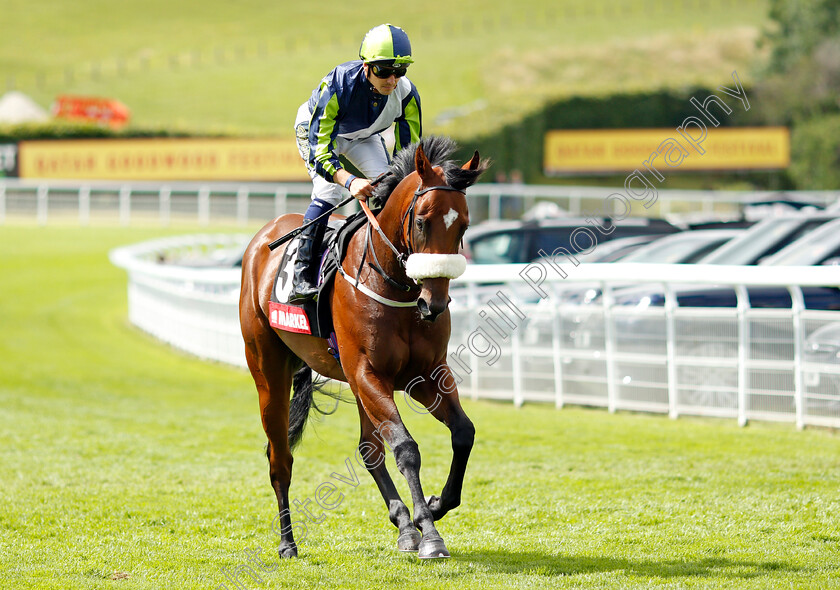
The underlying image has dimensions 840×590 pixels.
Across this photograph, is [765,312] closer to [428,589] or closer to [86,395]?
[428,589]

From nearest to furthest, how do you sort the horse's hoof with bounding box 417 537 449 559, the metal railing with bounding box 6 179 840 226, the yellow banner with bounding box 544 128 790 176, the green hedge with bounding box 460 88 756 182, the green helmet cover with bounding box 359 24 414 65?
the horse's hoof with bounding box 417 537 449 559 < the green helmet cover with bounding box 359 24 414 65 < the metal railing with bounding box 6 179 840 226 < the green hedge with bounding box 460 88 756 182 < the yellow banner with bounding box 544 128 790 176

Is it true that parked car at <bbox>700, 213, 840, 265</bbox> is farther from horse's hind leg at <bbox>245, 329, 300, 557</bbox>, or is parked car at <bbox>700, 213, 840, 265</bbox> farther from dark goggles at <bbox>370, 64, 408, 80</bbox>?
dark goggles at <bbox>370, 64, 408, 80</bbox>

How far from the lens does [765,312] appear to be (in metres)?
8.34

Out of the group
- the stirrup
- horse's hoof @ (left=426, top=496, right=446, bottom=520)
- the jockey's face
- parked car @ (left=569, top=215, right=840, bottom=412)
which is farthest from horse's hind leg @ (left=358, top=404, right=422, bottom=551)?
parked car @ (left=569, top=215, right=840, bottom=412)

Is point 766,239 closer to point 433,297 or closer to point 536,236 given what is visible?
point 536,236

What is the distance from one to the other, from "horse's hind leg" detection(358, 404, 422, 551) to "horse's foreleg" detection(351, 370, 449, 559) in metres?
0.09

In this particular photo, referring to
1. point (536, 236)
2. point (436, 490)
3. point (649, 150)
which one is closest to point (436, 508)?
point (436, 490)

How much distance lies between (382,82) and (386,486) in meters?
2.03

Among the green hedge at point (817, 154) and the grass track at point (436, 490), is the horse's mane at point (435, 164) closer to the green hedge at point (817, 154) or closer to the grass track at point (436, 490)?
the grass track at point (436, 490)

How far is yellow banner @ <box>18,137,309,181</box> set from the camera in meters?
34.0

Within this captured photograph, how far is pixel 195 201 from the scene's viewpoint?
1163 inches

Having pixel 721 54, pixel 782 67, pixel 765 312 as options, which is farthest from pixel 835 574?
pixel 721 54

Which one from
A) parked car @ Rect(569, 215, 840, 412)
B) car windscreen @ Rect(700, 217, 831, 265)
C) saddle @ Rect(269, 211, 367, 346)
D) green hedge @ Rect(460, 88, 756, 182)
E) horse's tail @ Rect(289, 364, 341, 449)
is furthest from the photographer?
green hedge @ Rect(460, 88, 756, 182)

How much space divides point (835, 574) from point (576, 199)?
77.4ft
